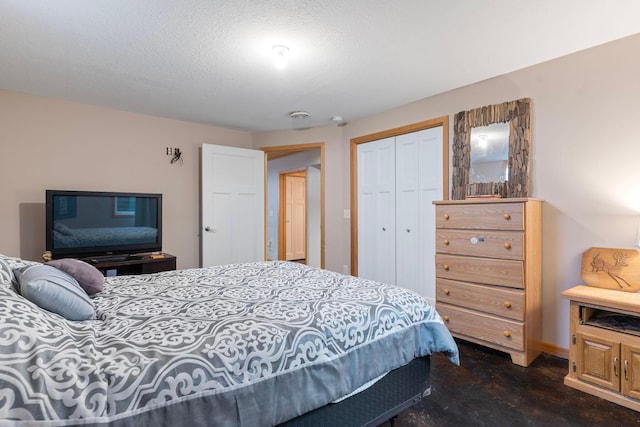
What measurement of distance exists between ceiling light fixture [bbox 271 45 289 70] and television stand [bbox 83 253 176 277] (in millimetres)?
2393

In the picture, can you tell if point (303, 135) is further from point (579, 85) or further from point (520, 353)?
point (520, 353)

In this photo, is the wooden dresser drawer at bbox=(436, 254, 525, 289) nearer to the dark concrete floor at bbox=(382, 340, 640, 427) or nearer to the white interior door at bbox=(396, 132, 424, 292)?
the dark concrete floor at bbox=(382, 340, 640, 427)

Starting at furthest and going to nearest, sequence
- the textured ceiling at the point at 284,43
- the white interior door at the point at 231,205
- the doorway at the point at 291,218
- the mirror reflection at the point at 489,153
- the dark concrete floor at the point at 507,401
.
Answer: the doorway at the point at 291,218 < the white interior door at the point at 231,205 < the mirror reflection at the point at 489,153 < the textured ceiling at the point at 284,43 < the dark concrete floor at the point at 507,401

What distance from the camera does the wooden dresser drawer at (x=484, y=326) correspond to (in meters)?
2.40

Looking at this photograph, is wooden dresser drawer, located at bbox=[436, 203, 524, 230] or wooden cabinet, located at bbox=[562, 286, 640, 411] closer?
wooden cabinet, located at bbox=[562, 286, 640, 411]

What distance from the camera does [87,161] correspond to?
3578 millimetres

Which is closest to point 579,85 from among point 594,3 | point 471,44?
point 594,3

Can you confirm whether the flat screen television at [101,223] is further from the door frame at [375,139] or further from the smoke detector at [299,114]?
the door frame at [375,139]

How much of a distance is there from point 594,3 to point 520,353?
2.26 meters

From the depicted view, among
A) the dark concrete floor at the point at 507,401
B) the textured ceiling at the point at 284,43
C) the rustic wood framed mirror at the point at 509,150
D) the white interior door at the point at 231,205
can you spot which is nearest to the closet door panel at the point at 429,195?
the rustic wood framed mirror at the point at 509,150

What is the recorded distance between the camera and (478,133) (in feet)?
9.90

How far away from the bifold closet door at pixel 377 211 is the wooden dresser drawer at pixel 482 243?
1.04 meters

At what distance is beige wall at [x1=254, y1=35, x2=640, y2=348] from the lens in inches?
89.2

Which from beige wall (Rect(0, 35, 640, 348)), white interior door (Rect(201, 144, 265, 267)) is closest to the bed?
beige wall (Rect(0, 35, 640, 348))
